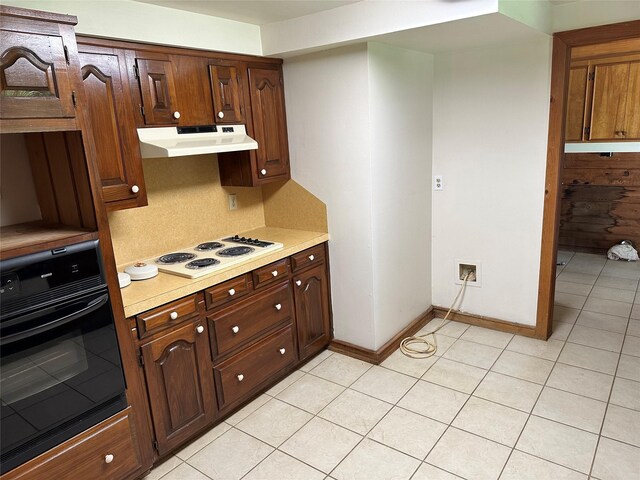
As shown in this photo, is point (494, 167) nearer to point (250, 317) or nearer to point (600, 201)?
point (250, 317)

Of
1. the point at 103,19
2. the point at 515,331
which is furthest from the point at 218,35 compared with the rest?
the point at 515,331

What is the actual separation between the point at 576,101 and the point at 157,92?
167 inches

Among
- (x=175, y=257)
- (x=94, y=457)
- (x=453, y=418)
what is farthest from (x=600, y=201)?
(x=94, y=457)

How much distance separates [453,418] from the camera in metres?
2.49

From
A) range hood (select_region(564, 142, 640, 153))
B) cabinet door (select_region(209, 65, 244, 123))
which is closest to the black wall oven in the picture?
cabinet door (select_region(209, 65, 244, 123))

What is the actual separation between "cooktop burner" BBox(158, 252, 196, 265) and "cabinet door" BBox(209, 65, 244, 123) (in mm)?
811

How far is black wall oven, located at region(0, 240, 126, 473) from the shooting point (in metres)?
1.57

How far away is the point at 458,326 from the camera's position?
11.9ft

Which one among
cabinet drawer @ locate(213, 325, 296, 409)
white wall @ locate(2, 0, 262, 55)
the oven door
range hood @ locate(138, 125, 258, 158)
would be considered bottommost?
cabinet drawer @ locate(213, 325, 296, 409)

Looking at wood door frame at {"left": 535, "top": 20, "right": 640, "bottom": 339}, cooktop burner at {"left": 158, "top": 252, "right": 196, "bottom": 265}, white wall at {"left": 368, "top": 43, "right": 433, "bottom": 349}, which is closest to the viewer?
cooktop burner at {"left": 158, "top": 252, "right": 196, "bottom": 265}

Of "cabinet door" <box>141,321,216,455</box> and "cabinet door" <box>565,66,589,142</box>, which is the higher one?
"cabinet door" <box>565,66,589,142</box>

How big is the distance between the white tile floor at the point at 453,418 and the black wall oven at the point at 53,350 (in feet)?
2.16

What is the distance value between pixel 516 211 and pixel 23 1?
3.06 m

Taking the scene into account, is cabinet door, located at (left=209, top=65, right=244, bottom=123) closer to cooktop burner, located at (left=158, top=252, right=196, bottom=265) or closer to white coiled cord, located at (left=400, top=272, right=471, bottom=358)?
cooktop burner, located at (left=158, top=252, right=196, bottom=265)
